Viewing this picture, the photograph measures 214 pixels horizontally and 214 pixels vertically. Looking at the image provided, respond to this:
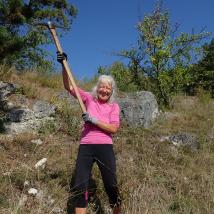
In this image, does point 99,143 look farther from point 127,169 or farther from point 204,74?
point 204,74

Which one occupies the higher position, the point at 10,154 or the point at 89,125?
the point at 89,125

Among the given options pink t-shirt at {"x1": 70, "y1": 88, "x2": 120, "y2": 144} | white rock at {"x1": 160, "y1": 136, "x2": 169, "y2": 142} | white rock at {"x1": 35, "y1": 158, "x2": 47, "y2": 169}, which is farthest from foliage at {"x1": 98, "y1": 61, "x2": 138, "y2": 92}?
pink t-shirt at {"x1": 70, "y1": 88, "x2": 120, "y2": 144}

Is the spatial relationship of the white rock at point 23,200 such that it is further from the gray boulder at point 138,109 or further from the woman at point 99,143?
the gray boulder at point 138,109

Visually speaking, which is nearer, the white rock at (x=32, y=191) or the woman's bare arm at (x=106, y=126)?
the woman's bare arm at (x=106, y=126)

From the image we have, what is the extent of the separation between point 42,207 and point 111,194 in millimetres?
676

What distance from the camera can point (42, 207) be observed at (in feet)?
13.9

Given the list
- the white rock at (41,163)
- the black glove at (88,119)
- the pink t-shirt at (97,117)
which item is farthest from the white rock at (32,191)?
the black glove at (88,119)

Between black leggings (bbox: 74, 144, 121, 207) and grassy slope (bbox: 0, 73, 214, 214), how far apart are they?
285mm

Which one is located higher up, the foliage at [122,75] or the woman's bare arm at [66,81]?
the foliage at [122,75]

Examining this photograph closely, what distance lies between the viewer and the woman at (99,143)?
410 centimetres

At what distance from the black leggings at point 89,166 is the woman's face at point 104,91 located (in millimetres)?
479

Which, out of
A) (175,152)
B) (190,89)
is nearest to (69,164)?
(175,152)

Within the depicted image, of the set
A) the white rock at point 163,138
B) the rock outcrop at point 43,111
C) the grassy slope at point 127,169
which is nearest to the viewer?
the grassy slope at point 127,169

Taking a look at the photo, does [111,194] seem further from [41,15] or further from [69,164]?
[41,15]
